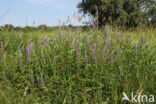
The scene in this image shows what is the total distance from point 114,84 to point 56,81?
96 cm

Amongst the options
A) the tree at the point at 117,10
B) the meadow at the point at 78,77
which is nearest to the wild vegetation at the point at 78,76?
the meadow at the point at 78,77

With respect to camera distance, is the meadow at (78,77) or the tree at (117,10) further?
the tree at (117,10)

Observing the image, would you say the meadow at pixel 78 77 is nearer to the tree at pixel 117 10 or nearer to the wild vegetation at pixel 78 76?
the wild vegetation at pixel 78 76

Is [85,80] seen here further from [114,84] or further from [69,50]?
[69,50]

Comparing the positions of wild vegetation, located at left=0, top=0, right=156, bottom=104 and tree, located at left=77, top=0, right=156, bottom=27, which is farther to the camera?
tree, located at left=77, top=0, right=156, bottom=27

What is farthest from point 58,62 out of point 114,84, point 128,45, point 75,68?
point 128,45

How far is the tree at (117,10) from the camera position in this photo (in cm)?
3102

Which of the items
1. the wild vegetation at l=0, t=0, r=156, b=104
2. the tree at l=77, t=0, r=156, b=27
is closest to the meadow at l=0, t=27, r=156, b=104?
the wild vegetation at l=0, t=0, r=156, b=104

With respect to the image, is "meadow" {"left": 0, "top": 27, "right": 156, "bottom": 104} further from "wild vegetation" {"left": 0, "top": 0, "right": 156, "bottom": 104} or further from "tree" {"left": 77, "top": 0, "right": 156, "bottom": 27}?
"tree" {"left": 77, "top": 0, "right": 156, "bottom": 27}

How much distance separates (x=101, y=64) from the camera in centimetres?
314

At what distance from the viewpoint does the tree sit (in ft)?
102

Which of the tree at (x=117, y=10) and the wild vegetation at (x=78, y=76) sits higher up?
the tree at (x=117, y=10)

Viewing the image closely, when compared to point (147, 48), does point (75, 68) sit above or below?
below

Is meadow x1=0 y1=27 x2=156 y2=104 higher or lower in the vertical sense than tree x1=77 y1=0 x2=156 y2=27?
lower
